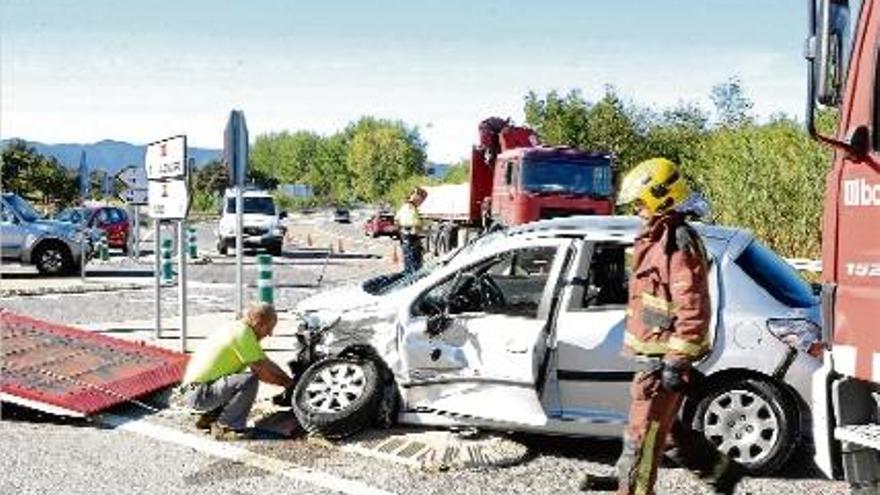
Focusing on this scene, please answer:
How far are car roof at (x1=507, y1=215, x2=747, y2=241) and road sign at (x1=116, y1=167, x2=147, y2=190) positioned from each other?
11.2m

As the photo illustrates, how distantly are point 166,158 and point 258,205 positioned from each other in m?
23.4

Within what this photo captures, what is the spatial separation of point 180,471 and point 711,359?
3215 mm

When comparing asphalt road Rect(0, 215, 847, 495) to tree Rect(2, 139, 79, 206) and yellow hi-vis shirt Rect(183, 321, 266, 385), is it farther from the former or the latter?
tree Rect(2, 139, 79, 206)

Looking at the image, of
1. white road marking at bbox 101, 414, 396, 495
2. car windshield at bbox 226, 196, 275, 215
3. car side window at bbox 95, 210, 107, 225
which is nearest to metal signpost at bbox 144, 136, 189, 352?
white road marking at bbox 101, 414, 396, 495

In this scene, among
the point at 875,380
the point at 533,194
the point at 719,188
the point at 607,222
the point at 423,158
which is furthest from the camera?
the point at 423,158

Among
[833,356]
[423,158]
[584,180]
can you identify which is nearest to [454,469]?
[833,356]

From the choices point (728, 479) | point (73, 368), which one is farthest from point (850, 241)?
point (73, 368)

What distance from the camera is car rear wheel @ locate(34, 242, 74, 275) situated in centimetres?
2228

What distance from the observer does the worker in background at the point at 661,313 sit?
5.25 metres

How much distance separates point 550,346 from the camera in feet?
21.7

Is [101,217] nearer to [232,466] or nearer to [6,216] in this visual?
[6,216]

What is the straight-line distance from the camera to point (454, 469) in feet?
21.5

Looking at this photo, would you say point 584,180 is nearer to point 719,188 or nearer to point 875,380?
point 719,188

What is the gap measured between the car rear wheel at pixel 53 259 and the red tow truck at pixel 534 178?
28.9ft
